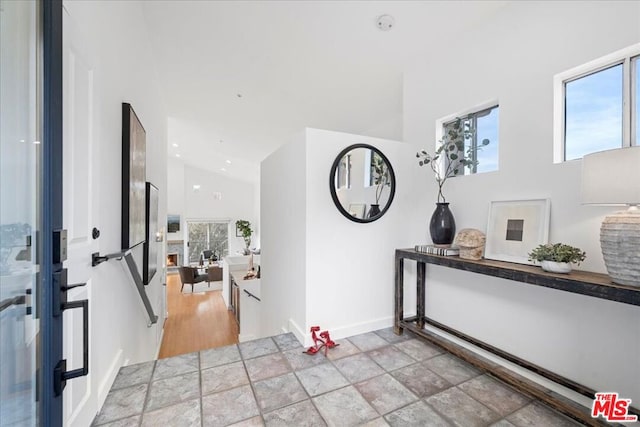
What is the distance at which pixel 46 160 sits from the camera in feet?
2.56

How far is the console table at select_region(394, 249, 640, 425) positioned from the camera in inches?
47.8

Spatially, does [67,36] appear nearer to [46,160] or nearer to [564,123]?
[46,160]

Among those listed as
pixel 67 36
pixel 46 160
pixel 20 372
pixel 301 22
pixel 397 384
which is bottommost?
pixel 397 384

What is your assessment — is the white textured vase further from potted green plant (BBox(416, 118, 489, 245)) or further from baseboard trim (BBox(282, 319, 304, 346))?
baseboard trim (BBox(282, 319, 304, 346))

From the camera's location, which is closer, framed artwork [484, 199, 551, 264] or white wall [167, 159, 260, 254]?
framed artwork [484, 199, 551, 264]

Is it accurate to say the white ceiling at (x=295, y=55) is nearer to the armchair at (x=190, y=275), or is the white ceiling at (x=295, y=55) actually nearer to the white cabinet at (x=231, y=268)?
the white cabinet at (x=231, y=268)

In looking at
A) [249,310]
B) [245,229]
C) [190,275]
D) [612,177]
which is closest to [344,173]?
[612,177]

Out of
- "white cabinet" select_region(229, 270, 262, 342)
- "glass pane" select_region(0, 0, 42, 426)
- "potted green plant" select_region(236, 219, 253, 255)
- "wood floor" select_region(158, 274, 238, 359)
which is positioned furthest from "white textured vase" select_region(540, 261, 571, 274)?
"potted green plant" select_region(236, 219, 253, 255)

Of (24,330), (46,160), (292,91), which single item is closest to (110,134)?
(46,160)

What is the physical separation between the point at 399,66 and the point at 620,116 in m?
1.85

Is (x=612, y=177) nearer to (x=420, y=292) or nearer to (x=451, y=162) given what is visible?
(x=451, y=162)

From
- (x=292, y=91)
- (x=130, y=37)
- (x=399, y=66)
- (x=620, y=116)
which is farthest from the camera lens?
(x=292, y=91)

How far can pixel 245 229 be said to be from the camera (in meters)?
10.5

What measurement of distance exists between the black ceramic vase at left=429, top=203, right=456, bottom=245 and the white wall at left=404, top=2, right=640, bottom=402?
0.43 ft
